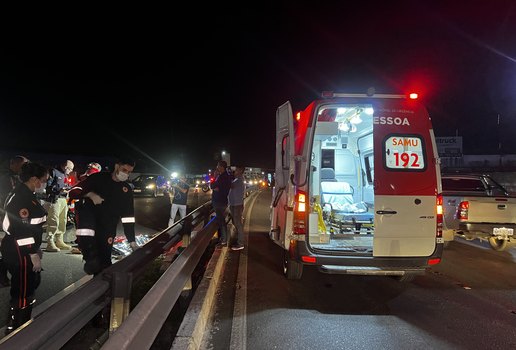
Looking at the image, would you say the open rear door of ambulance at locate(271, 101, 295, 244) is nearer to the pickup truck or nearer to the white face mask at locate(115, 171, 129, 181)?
the white face mask at locate(115, 171, 129, 181)

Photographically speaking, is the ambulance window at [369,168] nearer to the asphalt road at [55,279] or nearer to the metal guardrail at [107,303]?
the metal guardrail at [107,303]

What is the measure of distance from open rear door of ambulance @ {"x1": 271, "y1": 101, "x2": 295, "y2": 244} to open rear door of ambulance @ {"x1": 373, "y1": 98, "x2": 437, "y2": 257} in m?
1.16

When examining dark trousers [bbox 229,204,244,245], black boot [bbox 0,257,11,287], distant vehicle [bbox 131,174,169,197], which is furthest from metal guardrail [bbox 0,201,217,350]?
distant vehicle [bbox 131,174,169,197]

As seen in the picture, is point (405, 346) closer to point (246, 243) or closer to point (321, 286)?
point (321, 286)

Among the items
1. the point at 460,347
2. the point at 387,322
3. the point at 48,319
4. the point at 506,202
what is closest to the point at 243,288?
the point at 387,322

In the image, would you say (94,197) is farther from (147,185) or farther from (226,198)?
(147,185)

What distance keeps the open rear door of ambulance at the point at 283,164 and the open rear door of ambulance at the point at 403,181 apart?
1.16 metres

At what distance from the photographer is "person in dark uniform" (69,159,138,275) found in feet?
13.5

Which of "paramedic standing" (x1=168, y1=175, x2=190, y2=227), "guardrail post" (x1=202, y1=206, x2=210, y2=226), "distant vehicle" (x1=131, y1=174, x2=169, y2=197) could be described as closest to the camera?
"guardrail post" (x1=202, y1=206, x2=210, y2=226)

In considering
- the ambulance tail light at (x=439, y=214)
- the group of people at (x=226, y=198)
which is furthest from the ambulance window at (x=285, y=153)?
the group of people at (x=226, y=198)

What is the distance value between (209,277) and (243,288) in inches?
27.3

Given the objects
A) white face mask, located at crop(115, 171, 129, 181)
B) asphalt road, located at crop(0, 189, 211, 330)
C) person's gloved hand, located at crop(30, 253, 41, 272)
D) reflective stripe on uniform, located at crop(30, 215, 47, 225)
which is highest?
white face mask, located at crop(115, 171, 129, 181)

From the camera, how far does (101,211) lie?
428 centimetres

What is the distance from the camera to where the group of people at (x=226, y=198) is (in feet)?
27.6
